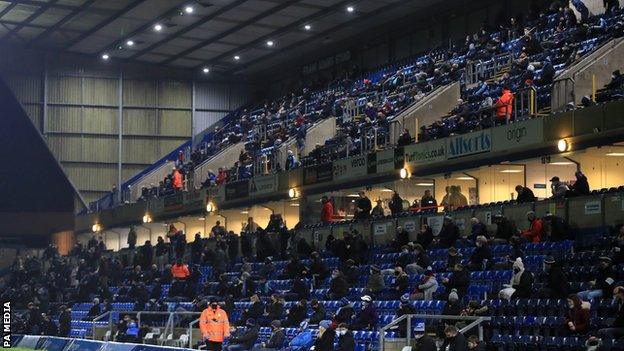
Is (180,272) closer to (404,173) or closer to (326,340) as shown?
(404,173)

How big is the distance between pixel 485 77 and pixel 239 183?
12.4 m

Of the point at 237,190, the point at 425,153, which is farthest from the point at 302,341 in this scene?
the point at 237,190

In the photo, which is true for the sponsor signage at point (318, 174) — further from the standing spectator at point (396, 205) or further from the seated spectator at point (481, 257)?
the seated spectator at point (481, 257)

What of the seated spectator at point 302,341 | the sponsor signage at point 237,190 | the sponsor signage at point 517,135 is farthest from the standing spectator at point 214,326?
the sponsor signage at point 237,190

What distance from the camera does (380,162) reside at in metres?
36.1

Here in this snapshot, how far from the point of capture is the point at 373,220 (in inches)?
1254

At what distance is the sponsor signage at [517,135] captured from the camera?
2903 cm

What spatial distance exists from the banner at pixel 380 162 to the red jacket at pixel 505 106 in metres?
5.29

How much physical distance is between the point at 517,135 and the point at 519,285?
9785 mm

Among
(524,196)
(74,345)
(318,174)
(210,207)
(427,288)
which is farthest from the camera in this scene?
(210,207)

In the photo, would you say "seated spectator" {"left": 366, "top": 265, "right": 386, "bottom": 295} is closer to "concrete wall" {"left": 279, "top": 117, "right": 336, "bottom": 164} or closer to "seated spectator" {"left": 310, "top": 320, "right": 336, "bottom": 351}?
"seated spectator" {"left": 310, "top": 320, "right": 336, "bottom": 351}

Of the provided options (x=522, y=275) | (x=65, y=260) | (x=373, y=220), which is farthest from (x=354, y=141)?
(x=522, y=275)

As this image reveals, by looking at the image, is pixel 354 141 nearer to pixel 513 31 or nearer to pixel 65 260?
Result: pixel 513 31

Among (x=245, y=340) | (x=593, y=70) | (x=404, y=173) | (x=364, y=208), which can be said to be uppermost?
(x=593, y=70)
